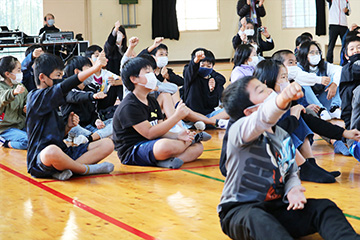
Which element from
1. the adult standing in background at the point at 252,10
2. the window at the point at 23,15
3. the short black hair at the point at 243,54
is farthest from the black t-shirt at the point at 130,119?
the window at the point at 23,15

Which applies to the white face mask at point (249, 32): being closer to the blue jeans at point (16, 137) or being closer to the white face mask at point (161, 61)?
the white face mask at point (161, 61)

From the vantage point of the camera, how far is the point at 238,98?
1.94 meters

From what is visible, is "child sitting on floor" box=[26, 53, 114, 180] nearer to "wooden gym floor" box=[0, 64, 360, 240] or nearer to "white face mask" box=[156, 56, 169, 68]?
"wooden gym floor" box=[0, 64, 360, 240]

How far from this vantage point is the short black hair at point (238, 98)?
1.92 meters

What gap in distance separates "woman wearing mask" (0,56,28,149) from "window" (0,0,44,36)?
7.23 meters

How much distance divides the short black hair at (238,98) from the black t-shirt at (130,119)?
150 centimetres

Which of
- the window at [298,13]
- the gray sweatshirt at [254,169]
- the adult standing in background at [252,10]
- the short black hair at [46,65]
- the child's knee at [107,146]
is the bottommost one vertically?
the child's knee at [107,146]

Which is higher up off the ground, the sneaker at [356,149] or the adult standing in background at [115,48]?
the adult standing in background at [115,48]

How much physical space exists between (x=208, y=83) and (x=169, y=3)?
776cm

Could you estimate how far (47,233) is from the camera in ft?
7.26

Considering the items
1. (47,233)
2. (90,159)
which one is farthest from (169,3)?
(47,233)

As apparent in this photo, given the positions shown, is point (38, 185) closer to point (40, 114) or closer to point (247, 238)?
point (40, 114)

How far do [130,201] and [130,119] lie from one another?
0.84 metres

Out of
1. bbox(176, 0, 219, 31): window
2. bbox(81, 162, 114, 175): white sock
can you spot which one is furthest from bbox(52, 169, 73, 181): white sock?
bbox(176, 0, 219, 31): window
